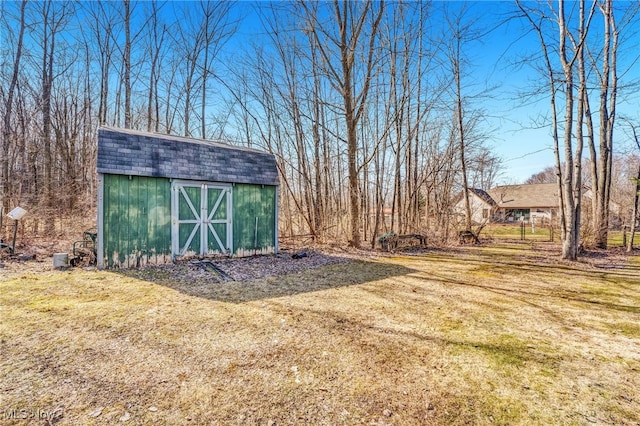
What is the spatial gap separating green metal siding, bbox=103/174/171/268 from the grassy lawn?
4.18 ft

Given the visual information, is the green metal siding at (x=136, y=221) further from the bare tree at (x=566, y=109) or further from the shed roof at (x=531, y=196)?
the shed roof at (x=531, y=196)

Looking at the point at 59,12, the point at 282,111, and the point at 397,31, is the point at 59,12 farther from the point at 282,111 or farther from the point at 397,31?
the point at 397,31

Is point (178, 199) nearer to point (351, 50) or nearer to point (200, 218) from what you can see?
point (200, 218)

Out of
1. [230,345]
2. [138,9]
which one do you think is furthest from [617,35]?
[138,9]

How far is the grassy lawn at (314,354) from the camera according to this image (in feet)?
7.12

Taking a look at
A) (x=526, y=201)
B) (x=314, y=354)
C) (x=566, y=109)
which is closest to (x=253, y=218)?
(x=314, y=354)

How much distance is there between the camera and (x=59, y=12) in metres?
12.2

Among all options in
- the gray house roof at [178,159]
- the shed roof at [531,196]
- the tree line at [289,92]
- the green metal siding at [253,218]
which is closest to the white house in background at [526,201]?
the shed roof at [531,196]

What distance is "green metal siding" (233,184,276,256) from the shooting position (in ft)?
27.6

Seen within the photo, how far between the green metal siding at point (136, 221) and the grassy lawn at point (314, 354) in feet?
4.18

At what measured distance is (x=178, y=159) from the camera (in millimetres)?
7590

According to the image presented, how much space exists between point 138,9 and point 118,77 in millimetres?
3221

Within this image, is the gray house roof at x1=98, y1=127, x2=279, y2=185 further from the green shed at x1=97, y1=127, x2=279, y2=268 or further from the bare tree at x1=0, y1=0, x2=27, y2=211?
the bare tree at x1=0, y1=0, x2=27, y2=211

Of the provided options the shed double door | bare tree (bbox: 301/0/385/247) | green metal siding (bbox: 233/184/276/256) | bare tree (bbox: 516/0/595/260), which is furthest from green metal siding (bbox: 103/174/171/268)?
bare tree (bbox: 516/0/595/260)
